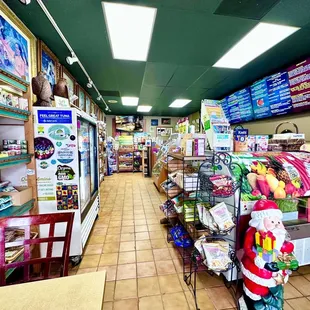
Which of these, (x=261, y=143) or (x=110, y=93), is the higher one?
(x=110, y=93)

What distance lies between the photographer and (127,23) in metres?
1.98

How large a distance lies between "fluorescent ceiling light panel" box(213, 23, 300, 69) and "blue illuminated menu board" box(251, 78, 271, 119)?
71 cm

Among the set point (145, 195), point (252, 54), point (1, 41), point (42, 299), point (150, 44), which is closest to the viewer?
point (42, 299)

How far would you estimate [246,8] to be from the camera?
5.61 feet

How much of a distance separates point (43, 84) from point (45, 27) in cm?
68

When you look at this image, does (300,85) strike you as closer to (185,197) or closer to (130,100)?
(185,197)

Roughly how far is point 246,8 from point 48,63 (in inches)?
102

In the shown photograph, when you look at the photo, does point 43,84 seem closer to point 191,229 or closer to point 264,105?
point 191,229

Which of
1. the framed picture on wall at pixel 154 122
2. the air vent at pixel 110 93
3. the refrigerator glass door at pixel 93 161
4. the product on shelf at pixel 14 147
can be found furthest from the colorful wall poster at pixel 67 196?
the framed picture on wall at pixel 154 122

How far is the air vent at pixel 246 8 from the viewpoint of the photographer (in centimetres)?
163

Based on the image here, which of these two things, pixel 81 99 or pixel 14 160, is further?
pixel 81 99

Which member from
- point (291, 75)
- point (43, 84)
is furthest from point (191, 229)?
point (291, 75)

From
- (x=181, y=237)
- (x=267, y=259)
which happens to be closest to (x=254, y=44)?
(x=267, y=259)

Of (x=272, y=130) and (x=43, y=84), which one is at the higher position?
(x=43, y=84)
